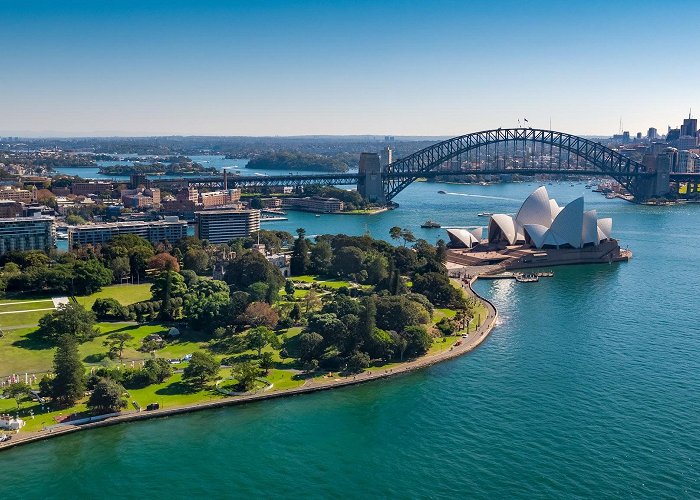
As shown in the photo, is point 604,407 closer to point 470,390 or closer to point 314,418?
point 470,390

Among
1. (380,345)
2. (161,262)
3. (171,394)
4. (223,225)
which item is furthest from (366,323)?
(223,225)

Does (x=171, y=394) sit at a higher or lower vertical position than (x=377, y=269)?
lower

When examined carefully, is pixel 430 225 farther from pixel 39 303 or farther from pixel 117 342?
pixel 117 342

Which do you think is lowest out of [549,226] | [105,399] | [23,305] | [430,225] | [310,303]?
[105,399]

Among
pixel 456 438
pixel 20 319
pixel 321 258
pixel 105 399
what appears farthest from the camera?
pixel 321 258

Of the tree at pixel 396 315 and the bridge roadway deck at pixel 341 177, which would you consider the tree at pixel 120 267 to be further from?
the bridge roadway deck at pixel 341 177

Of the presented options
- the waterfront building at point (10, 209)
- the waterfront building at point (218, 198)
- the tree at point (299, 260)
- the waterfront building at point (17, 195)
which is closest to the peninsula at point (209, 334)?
the tree at point (299, 260)

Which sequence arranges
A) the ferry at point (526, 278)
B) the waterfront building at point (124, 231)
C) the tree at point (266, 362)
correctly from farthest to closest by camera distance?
the waterfront building at point (124, 231), the ferry at point (526, 278), the tree at point (266, 362)
